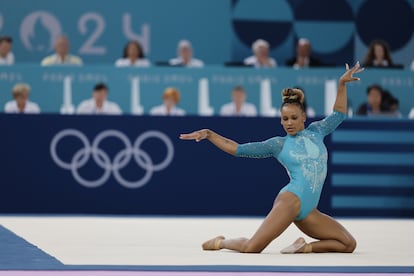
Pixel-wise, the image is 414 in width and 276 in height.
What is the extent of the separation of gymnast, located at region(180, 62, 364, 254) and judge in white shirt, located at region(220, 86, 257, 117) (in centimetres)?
576

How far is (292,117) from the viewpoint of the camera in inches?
326

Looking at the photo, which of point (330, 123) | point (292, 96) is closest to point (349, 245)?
point (330, 123)

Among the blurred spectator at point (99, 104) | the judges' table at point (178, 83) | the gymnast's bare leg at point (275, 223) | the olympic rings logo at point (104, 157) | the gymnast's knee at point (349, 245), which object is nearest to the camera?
the gymnast's bare leg at point (275, 223)

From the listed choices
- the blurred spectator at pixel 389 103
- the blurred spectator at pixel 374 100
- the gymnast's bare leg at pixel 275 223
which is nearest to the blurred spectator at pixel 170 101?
the blurred spectator at pixel 374 100

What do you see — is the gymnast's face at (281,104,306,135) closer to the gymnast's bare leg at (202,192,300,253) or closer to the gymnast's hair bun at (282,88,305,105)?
the gymnast's hair bun at (282,88,305,105)

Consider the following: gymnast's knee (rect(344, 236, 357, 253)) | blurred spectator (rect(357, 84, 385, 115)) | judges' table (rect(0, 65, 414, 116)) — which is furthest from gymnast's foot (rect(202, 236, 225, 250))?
judges' table (rect(0, 65, 414, 116))

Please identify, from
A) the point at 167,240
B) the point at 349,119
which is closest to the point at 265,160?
the point at 349,119

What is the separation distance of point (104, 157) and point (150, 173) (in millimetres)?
546

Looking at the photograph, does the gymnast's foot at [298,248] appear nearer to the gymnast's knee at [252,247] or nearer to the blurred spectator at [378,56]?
the gymnast's knee at [252,247]

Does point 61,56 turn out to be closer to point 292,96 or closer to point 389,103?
point 389,103

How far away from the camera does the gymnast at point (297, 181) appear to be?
8195 mm

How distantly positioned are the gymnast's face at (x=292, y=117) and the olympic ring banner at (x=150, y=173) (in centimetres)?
436

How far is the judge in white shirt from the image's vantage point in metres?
14.2

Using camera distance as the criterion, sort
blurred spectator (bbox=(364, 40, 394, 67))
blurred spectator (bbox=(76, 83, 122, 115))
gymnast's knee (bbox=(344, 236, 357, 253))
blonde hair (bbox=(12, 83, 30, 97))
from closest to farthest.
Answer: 1. gymnast's knee (bbox=(344, 236, 357, 253))
2. blonde hair (bbox=(12, 83, 30, 97))
3. blurred spectator (bbox=(76, 83, 122, 115))
4. blurred spectator (bbox=(364, 40, 394, 67))
